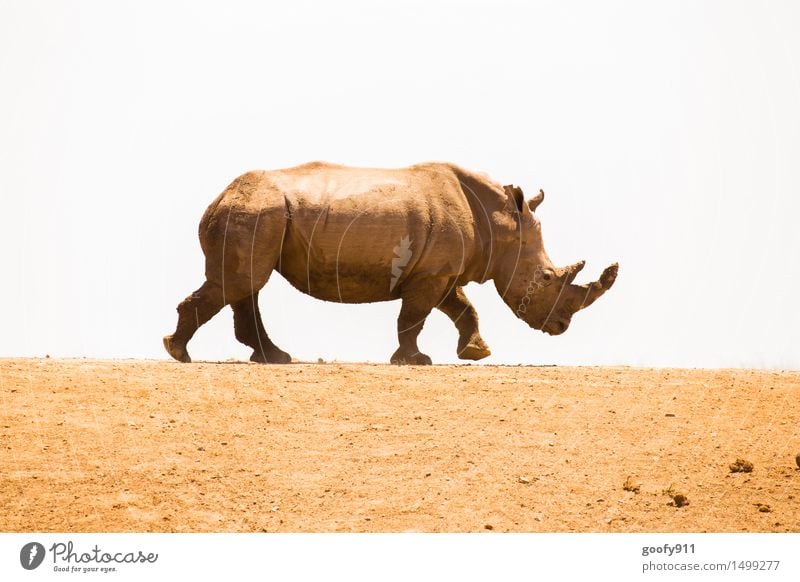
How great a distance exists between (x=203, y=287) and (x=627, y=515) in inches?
256

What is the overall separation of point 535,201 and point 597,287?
133cm

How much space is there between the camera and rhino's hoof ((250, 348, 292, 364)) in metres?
17.1

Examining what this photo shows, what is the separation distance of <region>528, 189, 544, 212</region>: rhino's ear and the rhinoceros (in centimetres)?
54

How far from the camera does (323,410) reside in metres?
13.4

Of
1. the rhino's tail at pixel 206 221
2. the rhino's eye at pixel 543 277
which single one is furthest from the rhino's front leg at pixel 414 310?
the rhino's tail at pixel 206 221

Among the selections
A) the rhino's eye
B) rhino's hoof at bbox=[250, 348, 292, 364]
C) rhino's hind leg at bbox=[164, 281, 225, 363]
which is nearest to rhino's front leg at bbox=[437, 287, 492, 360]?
the rhino's eye

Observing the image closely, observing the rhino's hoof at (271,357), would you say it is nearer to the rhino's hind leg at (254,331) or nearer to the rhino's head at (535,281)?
the rhino's hind leg at (254,331)

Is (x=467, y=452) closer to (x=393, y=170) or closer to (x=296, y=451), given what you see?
(x=296, y=451)

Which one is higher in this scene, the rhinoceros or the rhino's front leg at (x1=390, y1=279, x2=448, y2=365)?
the rhinoceros

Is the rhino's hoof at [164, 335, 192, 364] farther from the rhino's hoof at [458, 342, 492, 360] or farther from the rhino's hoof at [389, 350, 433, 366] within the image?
the rhino's hoof at [458, 342, 492, 360]

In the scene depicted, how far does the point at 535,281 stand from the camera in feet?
58.9

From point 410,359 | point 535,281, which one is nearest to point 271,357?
point 410,359

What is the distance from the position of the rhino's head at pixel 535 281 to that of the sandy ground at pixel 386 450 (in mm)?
2856
